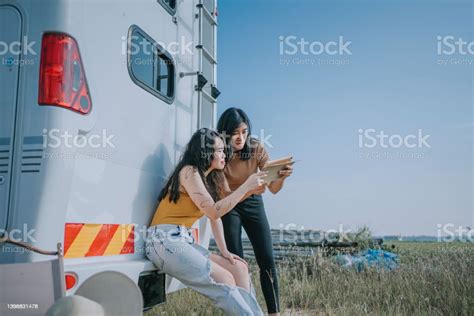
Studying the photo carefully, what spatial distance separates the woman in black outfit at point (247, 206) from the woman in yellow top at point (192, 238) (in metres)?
0.38

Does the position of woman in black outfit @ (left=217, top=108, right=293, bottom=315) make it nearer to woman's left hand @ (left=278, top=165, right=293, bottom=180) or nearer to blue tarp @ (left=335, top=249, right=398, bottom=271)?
woman's left hand @ (left=278, top=165, right=293, bottom=180)

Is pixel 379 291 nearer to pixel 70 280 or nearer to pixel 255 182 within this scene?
pixel 255 182

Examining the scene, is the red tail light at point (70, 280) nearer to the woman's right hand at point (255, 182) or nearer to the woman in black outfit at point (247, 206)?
the woman's right hand at point (255, 182)

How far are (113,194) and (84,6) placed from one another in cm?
96

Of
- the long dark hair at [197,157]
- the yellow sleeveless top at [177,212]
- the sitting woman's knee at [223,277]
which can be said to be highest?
the long dark hair at [197,157]

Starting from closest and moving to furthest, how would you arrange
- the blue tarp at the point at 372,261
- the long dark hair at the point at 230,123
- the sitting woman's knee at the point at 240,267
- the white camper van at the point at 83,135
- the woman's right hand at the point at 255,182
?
the white camper van at the point at 83,135 < the woman's right hand at the point at 255,182 < the sitting woman's knee at the point at 240,267 < the long dark hair at the point at 230,123 < the blue tarp at the point at 372,261

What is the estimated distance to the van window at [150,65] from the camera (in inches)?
111

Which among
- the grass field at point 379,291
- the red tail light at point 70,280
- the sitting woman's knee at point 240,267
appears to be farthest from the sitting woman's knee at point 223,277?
the grass field at point 379,291

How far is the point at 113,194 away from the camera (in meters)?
2.52

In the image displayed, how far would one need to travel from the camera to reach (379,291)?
4930mm

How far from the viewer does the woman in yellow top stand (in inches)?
107

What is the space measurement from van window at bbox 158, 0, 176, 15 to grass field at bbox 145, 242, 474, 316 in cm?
242

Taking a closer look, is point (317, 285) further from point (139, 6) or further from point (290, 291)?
point (139, 6)

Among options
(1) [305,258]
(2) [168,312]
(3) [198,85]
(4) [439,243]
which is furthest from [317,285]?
(3) [198,85]
